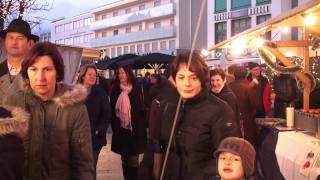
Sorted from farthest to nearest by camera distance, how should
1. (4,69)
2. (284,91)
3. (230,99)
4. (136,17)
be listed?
(136,17) < (284,91) < (230,99) < (4,69)

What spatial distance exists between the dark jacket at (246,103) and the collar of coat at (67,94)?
5115mm

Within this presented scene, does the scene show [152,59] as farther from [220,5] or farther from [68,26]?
[68,26]

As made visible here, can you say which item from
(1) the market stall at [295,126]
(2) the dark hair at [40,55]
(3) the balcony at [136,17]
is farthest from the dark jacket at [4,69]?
(3) the balcony at [136,17]

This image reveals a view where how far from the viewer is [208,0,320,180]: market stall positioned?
18.5 ft

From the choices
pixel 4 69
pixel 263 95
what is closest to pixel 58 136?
pixel 4 69

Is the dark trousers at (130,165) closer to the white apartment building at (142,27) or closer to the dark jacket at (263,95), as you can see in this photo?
the dark jacket at (263,95)

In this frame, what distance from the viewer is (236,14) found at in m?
46.8

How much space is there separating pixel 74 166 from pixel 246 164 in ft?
3.46

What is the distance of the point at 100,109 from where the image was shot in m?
6.77

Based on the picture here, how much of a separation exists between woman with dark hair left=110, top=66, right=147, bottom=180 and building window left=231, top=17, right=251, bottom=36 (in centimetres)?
3929

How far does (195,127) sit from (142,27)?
68562 millimetres

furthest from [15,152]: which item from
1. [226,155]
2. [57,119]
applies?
[226,155]

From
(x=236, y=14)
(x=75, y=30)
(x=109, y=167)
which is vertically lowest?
(x=109, y=167)

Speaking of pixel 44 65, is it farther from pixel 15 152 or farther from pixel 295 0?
pixel 295 0
